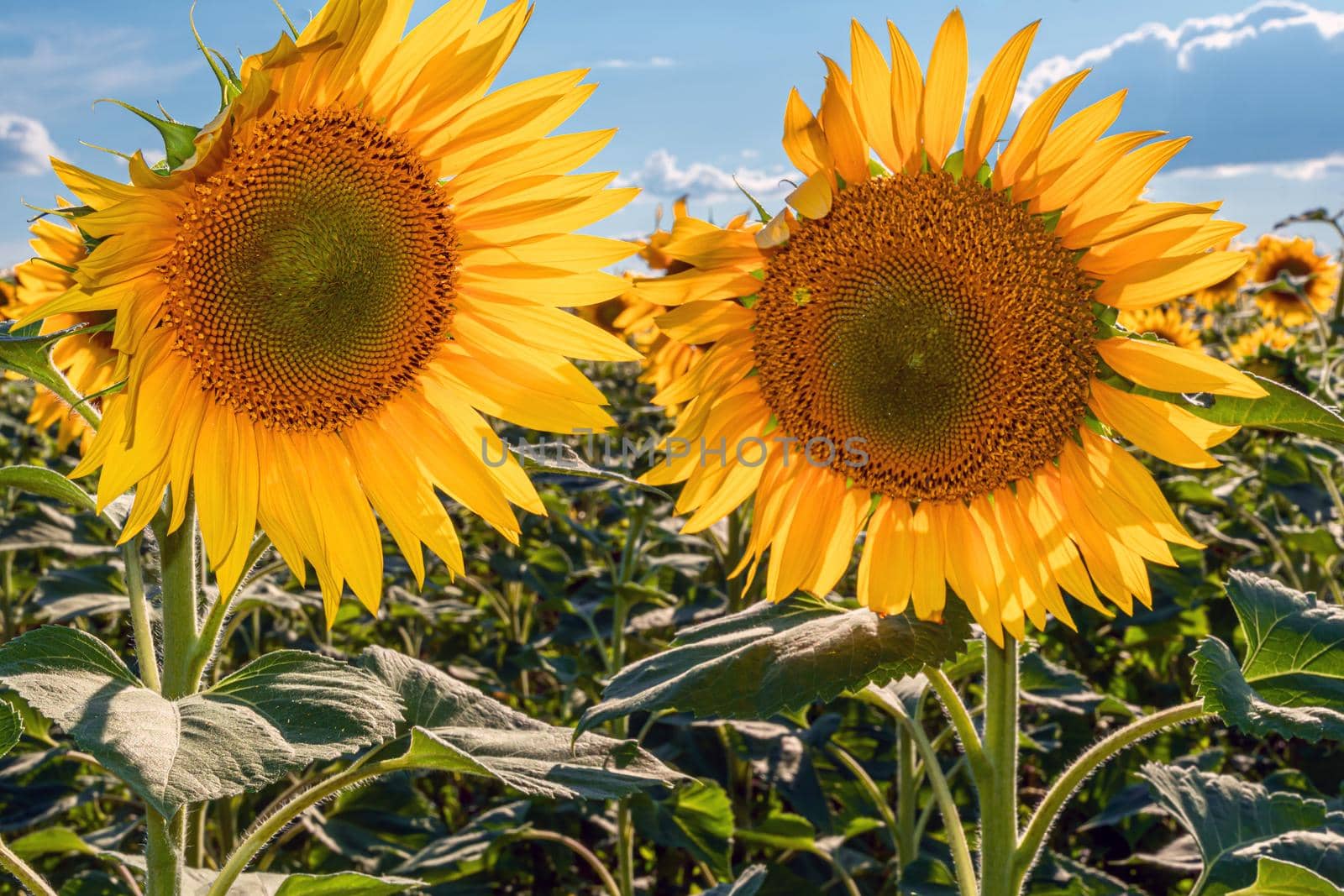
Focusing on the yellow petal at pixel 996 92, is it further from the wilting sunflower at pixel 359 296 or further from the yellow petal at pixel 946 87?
the wilting sunflower at pixel 359 296

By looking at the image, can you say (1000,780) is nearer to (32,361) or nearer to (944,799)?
(944,799)

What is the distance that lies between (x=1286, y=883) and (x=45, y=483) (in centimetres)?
166

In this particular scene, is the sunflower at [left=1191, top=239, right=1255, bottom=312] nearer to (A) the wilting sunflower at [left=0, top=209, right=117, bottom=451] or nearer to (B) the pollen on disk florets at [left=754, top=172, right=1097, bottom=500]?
(B) the pollen on disk florets at [left=754, top=172, right=1097, bottom=500]

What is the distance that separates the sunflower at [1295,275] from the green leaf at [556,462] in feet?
23.0

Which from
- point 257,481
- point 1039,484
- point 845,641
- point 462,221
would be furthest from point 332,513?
point 1039,484

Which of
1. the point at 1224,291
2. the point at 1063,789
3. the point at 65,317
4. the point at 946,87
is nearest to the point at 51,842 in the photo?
the point at 65,317

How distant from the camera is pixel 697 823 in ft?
8.57

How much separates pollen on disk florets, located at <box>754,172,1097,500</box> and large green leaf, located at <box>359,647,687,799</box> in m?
0.58

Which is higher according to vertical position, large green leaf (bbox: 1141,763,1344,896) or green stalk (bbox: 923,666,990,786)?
green stalk (bbox: 923,666,990,786)

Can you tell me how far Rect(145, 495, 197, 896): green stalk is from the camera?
1.41 meters

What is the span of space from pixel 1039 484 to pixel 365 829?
7.17 ft

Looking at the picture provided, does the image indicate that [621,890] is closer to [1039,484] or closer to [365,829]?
[365,829]

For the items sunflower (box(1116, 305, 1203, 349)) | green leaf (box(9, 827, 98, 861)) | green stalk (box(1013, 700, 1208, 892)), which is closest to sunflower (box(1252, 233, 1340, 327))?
sunflower (box(1116, 305, 1203, 349))

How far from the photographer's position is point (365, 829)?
3.12 m
